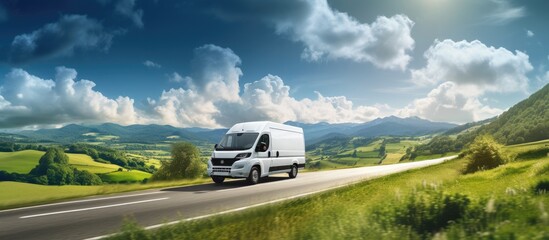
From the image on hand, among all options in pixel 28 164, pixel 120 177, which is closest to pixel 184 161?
pixel 120 177

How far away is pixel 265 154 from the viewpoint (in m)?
19.2

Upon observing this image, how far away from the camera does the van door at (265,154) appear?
1872 centimetres

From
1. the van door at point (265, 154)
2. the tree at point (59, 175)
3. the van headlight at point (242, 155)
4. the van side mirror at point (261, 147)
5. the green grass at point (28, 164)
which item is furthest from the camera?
the green grass at point (28, 164)

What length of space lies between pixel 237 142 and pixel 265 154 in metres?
1.54

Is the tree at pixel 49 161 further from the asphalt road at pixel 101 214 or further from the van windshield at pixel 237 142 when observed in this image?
the asphalt road at pixel 101 214

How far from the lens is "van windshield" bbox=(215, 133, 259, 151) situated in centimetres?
1862

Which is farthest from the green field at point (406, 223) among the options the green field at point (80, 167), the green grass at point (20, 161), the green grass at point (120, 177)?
the green grass at point (20, 161)

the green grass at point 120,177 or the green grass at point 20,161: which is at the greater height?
the green grass at point 20,161

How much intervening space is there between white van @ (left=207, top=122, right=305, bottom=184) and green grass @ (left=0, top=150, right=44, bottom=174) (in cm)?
10879

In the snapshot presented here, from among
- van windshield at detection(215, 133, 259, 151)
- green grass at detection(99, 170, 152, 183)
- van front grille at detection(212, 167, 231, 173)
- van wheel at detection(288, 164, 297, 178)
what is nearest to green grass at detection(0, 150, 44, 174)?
green grass at detection(99, 170, 152, 183)

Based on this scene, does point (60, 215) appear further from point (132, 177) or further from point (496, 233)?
point (132, 177)

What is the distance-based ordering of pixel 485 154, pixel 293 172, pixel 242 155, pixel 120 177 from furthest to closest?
pixel 120 177, pixel 293 172, pixel 485 154, pixel 242 155

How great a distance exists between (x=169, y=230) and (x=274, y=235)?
5.53ft

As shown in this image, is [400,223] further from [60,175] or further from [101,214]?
[60,175]
